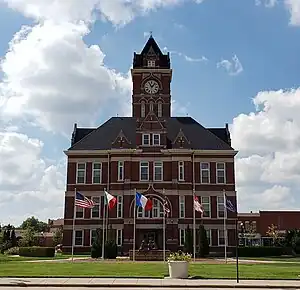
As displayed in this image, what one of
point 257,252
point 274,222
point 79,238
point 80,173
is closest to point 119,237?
point 79,238

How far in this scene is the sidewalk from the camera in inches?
822

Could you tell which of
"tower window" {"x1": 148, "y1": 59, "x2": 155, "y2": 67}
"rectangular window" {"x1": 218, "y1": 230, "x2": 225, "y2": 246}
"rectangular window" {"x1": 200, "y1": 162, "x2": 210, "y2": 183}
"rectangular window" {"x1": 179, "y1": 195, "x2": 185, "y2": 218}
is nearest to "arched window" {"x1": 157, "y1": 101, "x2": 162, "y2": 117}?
"tower window" {"x1": 148, "y1": 59, "x2": 155, "y2": 67}

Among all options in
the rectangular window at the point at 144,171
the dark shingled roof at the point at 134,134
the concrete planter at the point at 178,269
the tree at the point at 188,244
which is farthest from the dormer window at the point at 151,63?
the concrete planter at the point at 178,269

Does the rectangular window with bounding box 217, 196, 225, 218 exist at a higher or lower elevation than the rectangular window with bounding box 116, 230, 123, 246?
higher

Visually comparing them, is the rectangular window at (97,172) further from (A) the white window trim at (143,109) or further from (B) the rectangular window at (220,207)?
(B) the rectangular window at (220,207)

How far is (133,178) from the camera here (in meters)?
59.8

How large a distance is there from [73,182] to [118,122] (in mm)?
11594

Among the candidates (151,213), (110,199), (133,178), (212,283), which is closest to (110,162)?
(133,178)

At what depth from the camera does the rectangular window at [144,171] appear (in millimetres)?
59844

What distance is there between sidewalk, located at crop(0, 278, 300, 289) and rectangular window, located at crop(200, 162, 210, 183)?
1476 inches

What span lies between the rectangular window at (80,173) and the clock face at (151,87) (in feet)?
49.3

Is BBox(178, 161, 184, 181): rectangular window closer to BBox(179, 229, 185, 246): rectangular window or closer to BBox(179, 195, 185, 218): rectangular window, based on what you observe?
BBox(179, 195, 185, 218): rectangular window

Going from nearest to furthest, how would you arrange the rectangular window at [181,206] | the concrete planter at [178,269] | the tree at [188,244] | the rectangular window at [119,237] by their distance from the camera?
the concrete planter at [178,269]
the tree at [188,244]
the rectangular window at [119,237]
the rectangular window at [181,206]

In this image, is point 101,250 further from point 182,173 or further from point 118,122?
point 118,122
